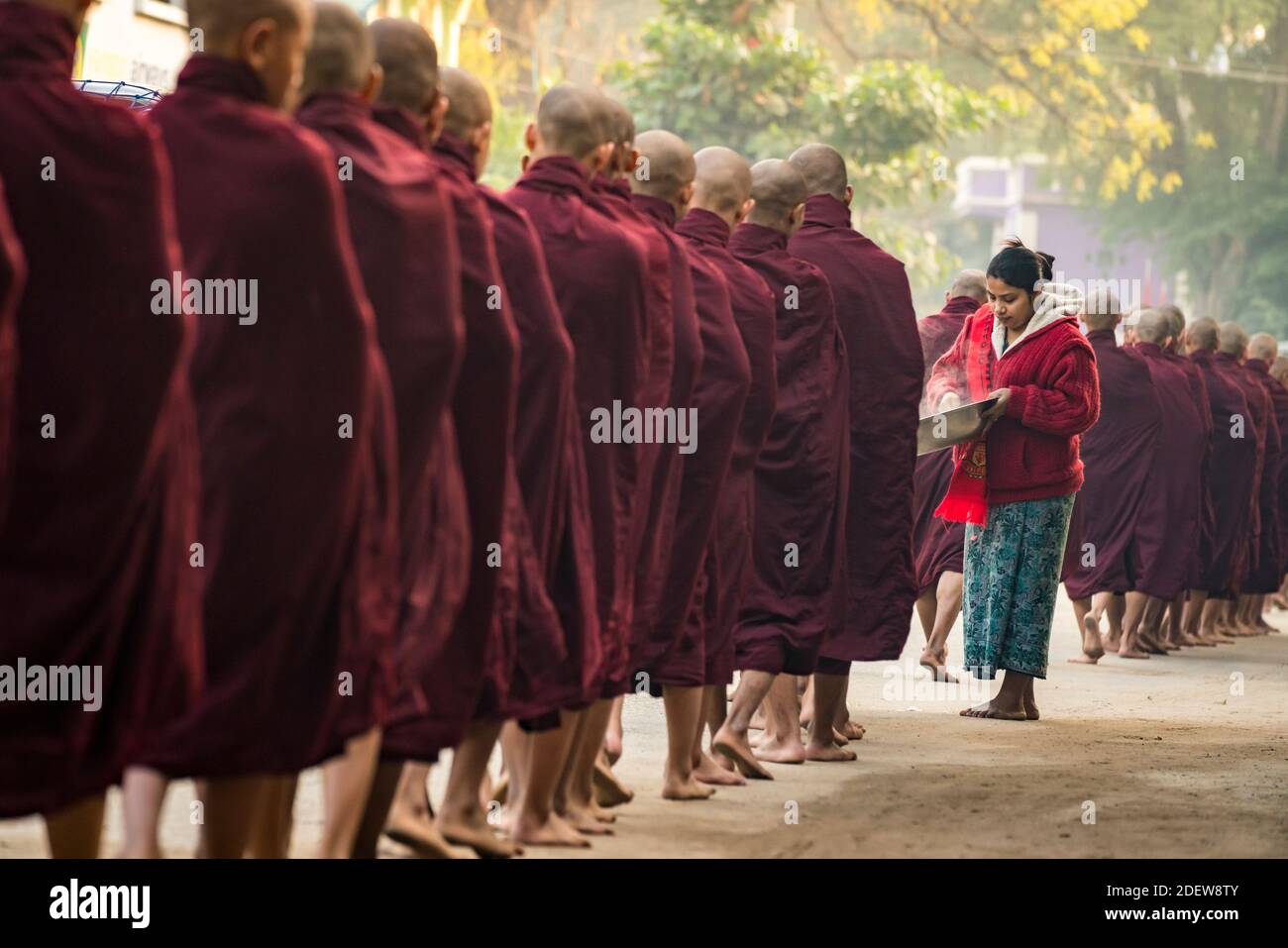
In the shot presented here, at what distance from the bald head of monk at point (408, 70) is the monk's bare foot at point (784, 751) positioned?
145 inches

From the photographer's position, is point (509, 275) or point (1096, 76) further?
point (1096, 76)

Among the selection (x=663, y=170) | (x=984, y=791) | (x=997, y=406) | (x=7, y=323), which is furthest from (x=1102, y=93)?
(x=7, y=323)

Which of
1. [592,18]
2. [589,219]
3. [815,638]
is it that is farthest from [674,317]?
[592,18]

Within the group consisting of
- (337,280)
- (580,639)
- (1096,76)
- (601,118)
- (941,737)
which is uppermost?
(1096,76)

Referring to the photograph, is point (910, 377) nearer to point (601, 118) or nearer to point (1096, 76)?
point (601, 118)

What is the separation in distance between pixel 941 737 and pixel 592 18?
97.8 ft

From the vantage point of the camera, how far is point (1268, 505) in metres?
17.8

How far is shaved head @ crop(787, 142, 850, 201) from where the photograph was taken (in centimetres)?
909

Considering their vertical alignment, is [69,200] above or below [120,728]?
above

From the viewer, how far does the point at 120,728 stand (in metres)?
4.27

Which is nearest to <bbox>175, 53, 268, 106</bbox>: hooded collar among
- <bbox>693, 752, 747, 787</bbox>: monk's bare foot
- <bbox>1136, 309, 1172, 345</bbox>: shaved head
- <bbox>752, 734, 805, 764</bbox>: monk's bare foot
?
<bbox>693, 752, 747, 787</bbox>: monk's bare foot

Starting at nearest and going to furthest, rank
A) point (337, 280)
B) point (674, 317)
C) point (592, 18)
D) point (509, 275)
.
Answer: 1. point (337, 280)
2. point (509, 275)
3. point (674, 317)
4. point (592, 18)

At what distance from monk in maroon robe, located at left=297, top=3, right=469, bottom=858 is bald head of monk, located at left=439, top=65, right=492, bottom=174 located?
2.21 feet

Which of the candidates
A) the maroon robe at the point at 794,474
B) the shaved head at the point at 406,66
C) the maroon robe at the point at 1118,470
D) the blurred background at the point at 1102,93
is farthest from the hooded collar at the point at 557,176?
the blurred background at the point at 1102,93
